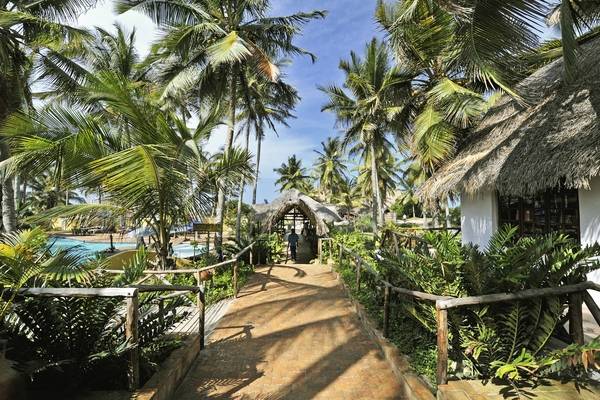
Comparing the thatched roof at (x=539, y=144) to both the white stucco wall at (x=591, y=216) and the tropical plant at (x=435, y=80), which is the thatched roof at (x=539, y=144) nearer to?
the white stucco wall at (x=591, y=216)

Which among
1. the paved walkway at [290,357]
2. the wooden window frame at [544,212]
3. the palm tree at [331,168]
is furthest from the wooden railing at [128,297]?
the palm tree at [331,168]

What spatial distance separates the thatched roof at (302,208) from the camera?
52.4ft

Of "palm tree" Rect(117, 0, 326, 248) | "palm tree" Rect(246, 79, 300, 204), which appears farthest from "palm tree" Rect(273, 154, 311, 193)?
"palm tree" Rect(117, 0, 326, 248)

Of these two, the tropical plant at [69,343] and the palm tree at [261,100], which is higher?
the palm tree at [261,100]

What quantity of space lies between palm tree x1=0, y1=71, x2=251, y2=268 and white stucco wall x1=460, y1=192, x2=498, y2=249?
6188 millimetres

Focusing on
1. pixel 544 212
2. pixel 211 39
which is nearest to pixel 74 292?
pixel 544 212

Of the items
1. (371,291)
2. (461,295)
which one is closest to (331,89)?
(371,291)

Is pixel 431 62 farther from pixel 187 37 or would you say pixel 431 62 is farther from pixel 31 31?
pixel 31 31

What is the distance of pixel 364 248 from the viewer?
36.1ft

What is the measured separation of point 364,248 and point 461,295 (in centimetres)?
758

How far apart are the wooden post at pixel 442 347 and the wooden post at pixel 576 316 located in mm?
1302

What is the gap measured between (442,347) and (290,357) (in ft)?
7.42

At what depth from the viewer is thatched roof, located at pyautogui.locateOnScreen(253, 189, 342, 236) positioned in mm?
15977

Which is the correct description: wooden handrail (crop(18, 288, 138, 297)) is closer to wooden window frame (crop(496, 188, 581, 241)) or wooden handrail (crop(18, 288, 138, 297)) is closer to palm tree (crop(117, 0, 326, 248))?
wooden window frame (crop(496, 188, 581, 241))
